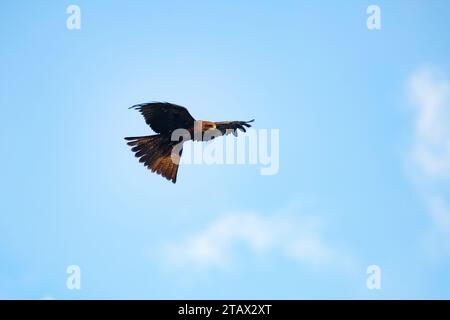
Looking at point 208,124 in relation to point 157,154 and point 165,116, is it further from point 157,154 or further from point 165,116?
point 157,154

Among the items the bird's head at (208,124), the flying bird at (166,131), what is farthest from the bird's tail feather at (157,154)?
the bird's head at (208,124)

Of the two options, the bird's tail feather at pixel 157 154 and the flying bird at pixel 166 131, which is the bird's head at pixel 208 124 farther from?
the bird's tail feather at pixel 157 154

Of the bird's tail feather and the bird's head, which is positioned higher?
the bird's head

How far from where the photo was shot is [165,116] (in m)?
15.0

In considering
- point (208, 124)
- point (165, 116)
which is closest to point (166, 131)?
point (165, 116)

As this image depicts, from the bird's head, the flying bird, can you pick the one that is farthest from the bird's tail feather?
the bird's head

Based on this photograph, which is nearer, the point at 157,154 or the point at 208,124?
the point at 208,124

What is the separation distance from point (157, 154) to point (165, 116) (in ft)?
3.45

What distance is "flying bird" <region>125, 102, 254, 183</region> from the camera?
14.9 metres

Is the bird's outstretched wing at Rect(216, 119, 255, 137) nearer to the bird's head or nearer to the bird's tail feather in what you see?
the bird's head

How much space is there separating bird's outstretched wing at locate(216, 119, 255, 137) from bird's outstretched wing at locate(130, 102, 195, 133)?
594mm
